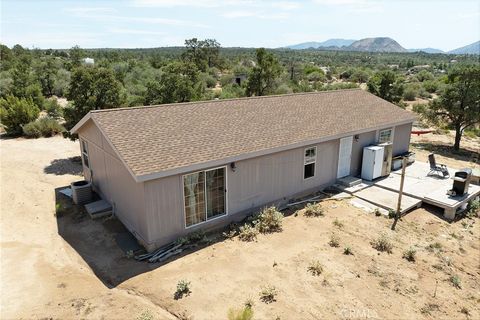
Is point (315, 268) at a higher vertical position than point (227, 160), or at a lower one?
lower

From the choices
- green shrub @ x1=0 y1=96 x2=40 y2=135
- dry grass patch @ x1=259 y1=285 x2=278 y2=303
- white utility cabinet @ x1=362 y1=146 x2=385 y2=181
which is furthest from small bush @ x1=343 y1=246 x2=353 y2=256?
green shrub @ x1=0 y1=96 x2=40 y2=135

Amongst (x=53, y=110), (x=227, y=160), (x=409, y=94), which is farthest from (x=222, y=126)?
(x=409, y=94)

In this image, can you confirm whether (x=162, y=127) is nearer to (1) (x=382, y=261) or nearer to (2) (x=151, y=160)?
(2) (x=151, y=160)

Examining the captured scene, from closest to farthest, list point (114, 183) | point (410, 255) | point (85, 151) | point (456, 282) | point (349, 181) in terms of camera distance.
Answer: point (456, 282) < point (410, 255) < point (114, 183) < point (85, 151) < point (349, 181)

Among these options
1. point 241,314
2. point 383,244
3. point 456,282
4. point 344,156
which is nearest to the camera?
point 241,314

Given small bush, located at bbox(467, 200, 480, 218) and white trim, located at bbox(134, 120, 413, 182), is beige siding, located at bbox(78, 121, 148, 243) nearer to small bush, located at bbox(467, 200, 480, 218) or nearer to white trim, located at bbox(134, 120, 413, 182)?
white trim, located at bbox(134, 120, 413, 182)

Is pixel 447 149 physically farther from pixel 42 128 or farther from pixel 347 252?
pixel 42 128
